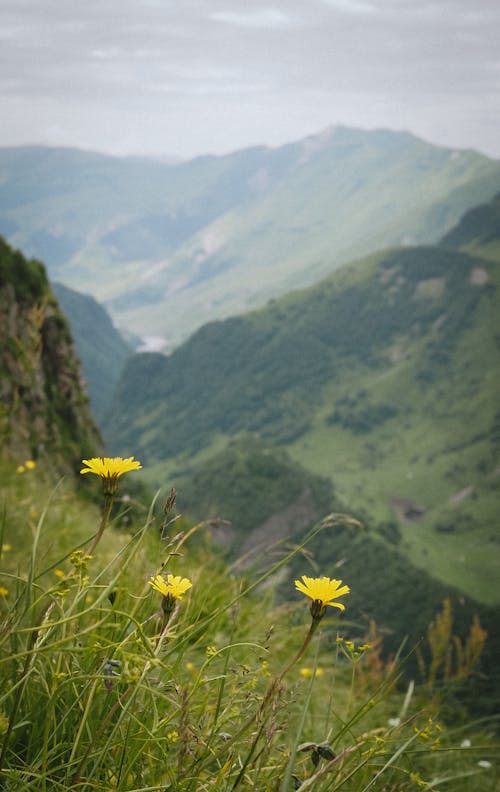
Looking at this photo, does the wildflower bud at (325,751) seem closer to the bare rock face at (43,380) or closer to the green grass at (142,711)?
the green grass at (142,711)

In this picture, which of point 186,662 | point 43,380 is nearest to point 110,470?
point 186,662

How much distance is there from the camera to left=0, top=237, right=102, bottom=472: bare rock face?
1341 centimetres

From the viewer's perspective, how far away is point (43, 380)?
18.8m

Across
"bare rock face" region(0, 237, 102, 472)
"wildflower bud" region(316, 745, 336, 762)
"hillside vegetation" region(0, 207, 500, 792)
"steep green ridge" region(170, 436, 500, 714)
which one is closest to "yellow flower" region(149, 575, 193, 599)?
"hillside vegetation" region(0, 207, 500, 792)


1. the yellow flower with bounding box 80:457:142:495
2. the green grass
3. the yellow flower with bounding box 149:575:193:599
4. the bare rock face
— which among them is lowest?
the bare rock face

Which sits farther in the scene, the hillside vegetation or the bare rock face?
the bare rock face

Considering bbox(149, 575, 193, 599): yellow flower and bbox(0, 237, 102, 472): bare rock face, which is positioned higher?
bbox(149, 575, 193, 599): yellow flower

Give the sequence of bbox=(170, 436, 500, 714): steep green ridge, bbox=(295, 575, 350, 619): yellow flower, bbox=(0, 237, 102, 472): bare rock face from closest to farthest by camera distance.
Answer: bbox=(295, 575, 350, 619): yellow flower < bbox=(0, 237, 102, 472): bare rock face < bbox=(170, 436, 500, 714): steep green ridge

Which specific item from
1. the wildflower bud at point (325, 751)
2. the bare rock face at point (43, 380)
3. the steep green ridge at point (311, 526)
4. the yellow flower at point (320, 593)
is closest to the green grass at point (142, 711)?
the wildflower bud at point (325, 751)

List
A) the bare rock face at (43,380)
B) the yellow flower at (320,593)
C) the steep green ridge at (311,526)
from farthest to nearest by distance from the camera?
the steep green ridge at (311,526), the bare rock face at (43,380), the yellow flower at (320,593)

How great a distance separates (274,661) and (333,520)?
3.18 meters

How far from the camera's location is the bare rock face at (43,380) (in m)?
13.4

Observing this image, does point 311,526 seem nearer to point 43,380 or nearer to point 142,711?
point 43,380

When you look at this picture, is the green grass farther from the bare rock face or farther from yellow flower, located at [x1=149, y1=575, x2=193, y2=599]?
the bare rock face
